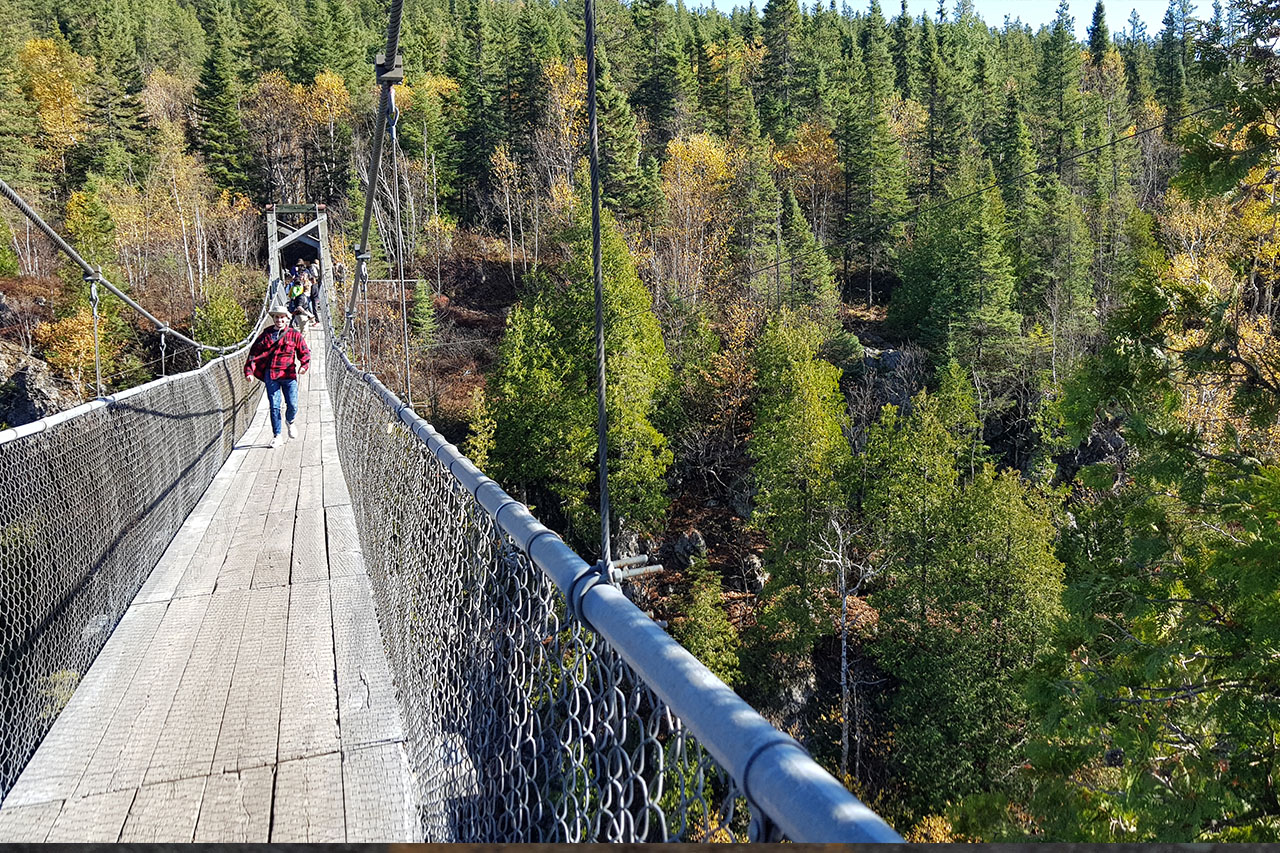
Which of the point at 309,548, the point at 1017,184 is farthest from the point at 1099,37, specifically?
the point at 309,548

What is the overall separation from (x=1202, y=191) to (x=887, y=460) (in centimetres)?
1662

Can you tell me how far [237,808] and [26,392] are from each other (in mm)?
31220

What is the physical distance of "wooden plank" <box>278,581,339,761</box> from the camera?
7.79ft

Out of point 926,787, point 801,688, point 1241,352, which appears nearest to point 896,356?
point 801,688

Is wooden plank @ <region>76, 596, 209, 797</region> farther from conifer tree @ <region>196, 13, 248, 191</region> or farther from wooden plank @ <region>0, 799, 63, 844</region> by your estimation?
conifer tree @ <region>196, 13, 248, 191</region>

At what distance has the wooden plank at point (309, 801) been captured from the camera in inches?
77.9

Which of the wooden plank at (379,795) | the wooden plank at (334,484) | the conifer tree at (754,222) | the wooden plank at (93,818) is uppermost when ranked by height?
the conifer tree at (754,222)

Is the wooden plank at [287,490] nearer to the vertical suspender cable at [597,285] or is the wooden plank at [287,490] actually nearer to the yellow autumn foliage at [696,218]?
the vertical suspender cable at [597,285]

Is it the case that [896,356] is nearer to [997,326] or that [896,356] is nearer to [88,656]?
[997,326]

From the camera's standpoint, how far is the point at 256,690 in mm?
2672

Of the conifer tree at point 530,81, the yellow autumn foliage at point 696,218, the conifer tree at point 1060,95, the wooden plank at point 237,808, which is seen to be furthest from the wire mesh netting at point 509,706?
the conifer tree at point 1060,95

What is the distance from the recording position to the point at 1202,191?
633 cm

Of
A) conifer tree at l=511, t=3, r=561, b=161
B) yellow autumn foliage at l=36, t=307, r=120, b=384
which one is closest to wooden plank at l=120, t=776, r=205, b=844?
yellow autumn foliage at l=36, t=307, r=120, b=384

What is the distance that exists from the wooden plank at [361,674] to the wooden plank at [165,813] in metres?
0.41
